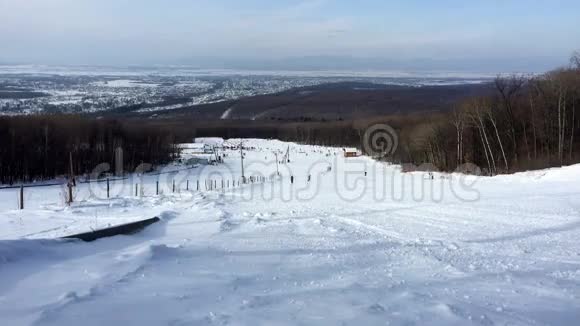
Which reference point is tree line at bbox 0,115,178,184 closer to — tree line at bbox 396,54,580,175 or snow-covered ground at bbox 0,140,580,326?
tree line at bbox 396,54,580,175

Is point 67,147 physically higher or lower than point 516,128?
lower

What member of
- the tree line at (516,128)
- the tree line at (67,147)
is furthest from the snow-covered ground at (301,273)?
the tree line at (67,147)

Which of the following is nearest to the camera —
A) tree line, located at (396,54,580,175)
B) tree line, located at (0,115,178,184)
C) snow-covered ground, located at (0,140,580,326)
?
snow-covered ground, located at (0,140,580,326)

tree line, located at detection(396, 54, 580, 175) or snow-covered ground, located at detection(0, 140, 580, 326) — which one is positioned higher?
tree line, located at detection(396, 54, 580, 175)

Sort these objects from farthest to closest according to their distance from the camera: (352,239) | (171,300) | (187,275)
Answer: (352,239) → (187,275) → (171,300)

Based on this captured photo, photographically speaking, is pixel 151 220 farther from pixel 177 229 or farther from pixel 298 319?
pixel 298 319

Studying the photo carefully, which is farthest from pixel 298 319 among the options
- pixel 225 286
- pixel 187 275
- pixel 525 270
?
pixel 525 270

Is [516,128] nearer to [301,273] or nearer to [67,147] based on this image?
[301,273]

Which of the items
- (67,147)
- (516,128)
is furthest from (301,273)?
(67,147)

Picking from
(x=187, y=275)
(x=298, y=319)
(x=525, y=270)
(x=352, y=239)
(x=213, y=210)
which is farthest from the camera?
(x=213, y=210)

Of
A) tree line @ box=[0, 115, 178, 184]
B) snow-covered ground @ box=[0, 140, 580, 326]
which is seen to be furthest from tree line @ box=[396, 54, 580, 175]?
tree line @ box=[0, 115, 178, 184]

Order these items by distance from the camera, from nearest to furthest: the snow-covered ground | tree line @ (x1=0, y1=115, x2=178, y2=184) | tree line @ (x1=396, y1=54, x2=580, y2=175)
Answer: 1. the snow-covered ground
2. tree line @ (x1=396, y1=54, x2=580, y2=175)
3. tree line @ (x1=0, y1=115, x2=178, y2=184)
